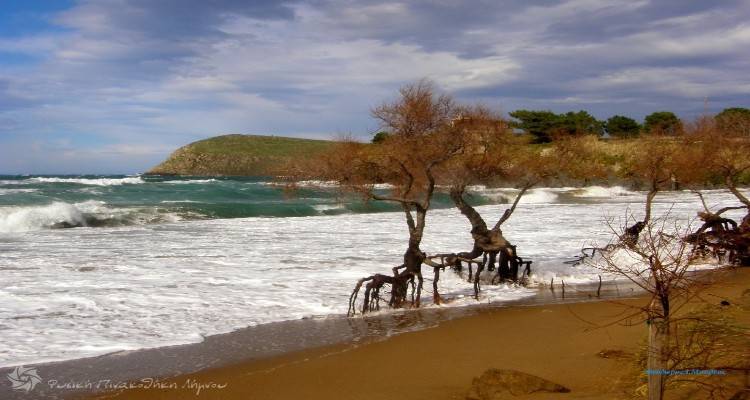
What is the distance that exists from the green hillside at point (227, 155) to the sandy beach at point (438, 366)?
91.0 m

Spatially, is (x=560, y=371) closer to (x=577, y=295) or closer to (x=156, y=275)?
(x=577, y=295)

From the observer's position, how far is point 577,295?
457 inches

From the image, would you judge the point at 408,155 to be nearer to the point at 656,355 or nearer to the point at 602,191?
the point at 656,355

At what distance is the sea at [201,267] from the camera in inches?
353

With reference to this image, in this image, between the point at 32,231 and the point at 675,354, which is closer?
the point at 675,354

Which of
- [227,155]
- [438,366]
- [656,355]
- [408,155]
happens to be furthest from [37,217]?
[227,155]

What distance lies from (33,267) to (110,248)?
13.4ft

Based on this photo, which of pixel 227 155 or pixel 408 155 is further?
pixel 227 155

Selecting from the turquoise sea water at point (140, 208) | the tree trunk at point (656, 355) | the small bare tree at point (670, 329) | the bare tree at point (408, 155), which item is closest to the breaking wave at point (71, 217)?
the turquoise sea water at point (140, 208)

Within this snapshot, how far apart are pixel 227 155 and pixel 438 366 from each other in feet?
340

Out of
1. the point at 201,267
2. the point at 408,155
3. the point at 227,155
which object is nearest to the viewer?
the point at 408,155

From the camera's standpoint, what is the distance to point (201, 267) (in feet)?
47.6

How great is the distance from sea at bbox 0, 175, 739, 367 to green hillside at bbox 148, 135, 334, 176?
6996cm

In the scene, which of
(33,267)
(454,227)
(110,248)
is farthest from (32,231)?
(454,227)
